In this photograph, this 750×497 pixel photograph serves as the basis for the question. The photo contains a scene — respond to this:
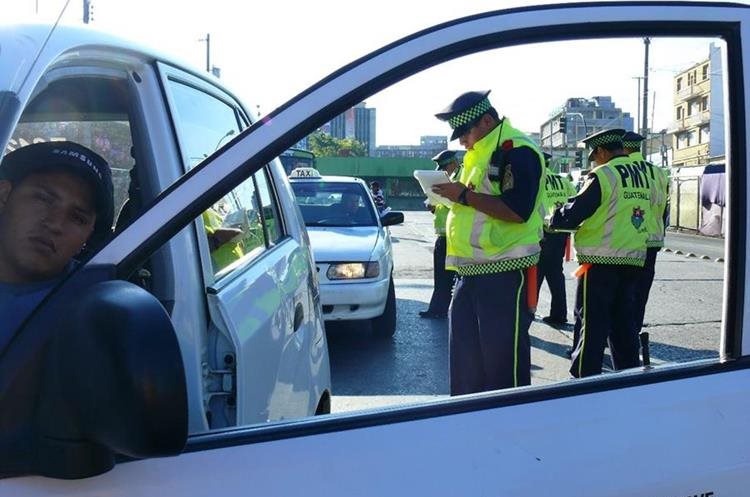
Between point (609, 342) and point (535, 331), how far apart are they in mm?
2467

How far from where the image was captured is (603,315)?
14.3 ft

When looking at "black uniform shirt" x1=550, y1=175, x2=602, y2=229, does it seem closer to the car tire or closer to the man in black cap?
the car tire

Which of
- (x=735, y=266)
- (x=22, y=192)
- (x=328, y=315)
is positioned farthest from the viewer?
(x=328, y=315)

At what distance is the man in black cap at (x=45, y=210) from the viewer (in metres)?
1.43

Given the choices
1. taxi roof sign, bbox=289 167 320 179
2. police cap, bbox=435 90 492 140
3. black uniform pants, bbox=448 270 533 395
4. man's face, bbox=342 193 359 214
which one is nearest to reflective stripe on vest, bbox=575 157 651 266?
black uniform pants, bbox=448 270 533 395

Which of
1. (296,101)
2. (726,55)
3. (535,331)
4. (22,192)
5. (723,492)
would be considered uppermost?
(726,55)

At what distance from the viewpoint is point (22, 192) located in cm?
150

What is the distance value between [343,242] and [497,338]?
3.28 m

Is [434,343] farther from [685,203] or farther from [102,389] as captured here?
[685,203]

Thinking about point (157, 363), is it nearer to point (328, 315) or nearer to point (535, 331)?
point (328, 315)

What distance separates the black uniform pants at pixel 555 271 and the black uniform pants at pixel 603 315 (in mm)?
2294

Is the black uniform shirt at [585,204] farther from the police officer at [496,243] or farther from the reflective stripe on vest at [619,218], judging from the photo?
the police officer at [496,243]

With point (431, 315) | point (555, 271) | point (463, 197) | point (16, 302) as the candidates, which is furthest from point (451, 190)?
point (431, 315)

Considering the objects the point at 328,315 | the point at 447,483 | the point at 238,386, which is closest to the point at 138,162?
the point at 238,386
